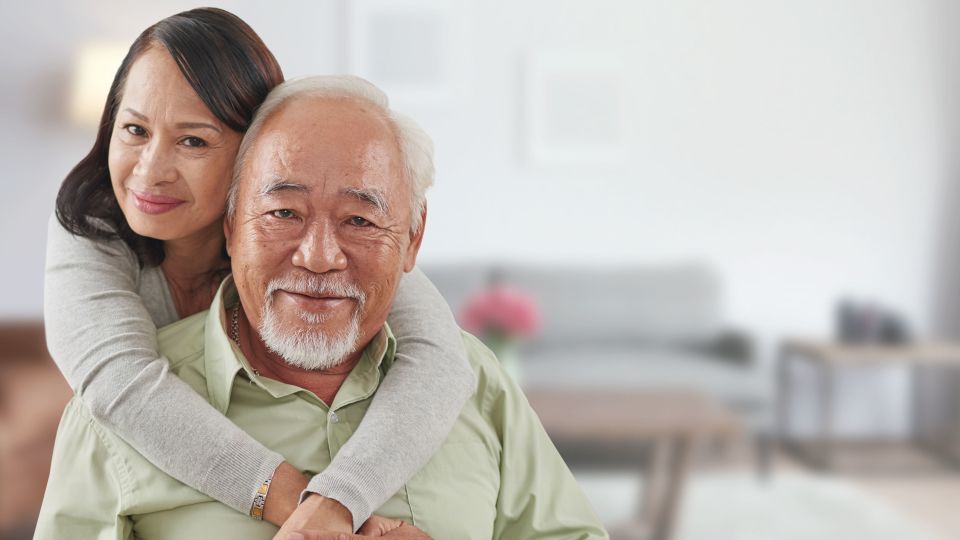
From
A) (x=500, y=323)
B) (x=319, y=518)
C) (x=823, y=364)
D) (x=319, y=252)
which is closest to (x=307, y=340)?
(x=319, y=252)

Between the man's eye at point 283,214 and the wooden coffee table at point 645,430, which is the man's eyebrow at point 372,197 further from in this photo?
the wooden coffee table at point 645,430

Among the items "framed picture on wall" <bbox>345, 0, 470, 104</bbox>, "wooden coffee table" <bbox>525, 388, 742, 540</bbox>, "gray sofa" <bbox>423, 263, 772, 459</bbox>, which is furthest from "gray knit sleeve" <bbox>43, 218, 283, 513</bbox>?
"framed picture on wall" <bbox>345, 0, 470, 104</bbox>

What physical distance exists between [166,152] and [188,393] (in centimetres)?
30

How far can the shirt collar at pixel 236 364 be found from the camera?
Answer: 3.84 ft

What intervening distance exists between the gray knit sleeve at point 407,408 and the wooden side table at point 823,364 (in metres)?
3.26

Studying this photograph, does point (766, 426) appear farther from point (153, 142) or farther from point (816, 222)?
point (153, 142)

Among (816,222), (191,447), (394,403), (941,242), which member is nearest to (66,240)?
(191,447)

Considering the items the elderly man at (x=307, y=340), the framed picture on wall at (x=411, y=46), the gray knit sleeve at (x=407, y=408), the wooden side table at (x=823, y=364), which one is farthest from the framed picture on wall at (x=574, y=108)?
the elderly man at (x=307, y=340)

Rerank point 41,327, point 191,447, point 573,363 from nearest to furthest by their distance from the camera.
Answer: point 191,447 → point 41,327 → point 573,363

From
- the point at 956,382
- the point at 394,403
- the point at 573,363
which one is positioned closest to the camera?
the point at 394,403

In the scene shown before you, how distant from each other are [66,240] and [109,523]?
0.37 metres

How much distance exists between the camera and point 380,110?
1.18 metres

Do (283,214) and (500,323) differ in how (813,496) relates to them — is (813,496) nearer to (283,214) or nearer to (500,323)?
(500,323)

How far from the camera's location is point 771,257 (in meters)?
4.32
